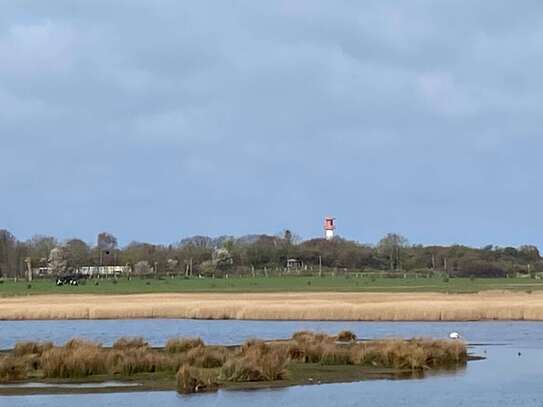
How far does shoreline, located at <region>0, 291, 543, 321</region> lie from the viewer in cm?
6544

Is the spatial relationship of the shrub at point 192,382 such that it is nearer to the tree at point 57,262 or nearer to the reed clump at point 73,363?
the reed clump at point 73,363

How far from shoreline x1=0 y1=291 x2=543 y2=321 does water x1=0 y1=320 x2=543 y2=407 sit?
619cm

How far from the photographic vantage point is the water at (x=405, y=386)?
30.7m

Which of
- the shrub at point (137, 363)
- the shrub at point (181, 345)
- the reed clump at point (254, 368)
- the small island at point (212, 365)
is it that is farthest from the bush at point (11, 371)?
the shrub at point (181, 345)

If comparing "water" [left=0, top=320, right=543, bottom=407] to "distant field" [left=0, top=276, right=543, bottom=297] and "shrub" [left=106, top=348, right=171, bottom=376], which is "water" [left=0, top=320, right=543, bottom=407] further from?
"distant field" [left=0, top=276, right=543, bottom=297]

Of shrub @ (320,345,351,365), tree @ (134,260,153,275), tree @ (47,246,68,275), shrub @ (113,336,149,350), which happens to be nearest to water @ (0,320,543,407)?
shrub @ (320,345,351,365)

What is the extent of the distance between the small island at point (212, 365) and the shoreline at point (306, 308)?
75.0 feet

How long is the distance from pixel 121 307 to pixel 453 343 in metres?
38.3

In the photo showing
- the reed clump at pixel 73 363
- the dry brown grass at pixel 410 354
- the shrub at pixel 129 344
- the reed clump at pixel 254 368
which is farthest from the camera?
the shrub at pixel 129 344

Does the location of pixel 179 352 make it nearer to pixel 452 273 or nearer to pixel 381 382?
pixel 381 382

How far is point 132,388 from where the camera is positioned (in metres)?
33.7

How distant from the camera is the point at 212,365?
37719 millimetres

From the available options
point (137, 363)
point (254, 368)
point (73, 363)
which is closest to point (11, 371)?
point (73, 363)

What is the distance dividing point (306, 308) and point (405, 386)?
117 feet
